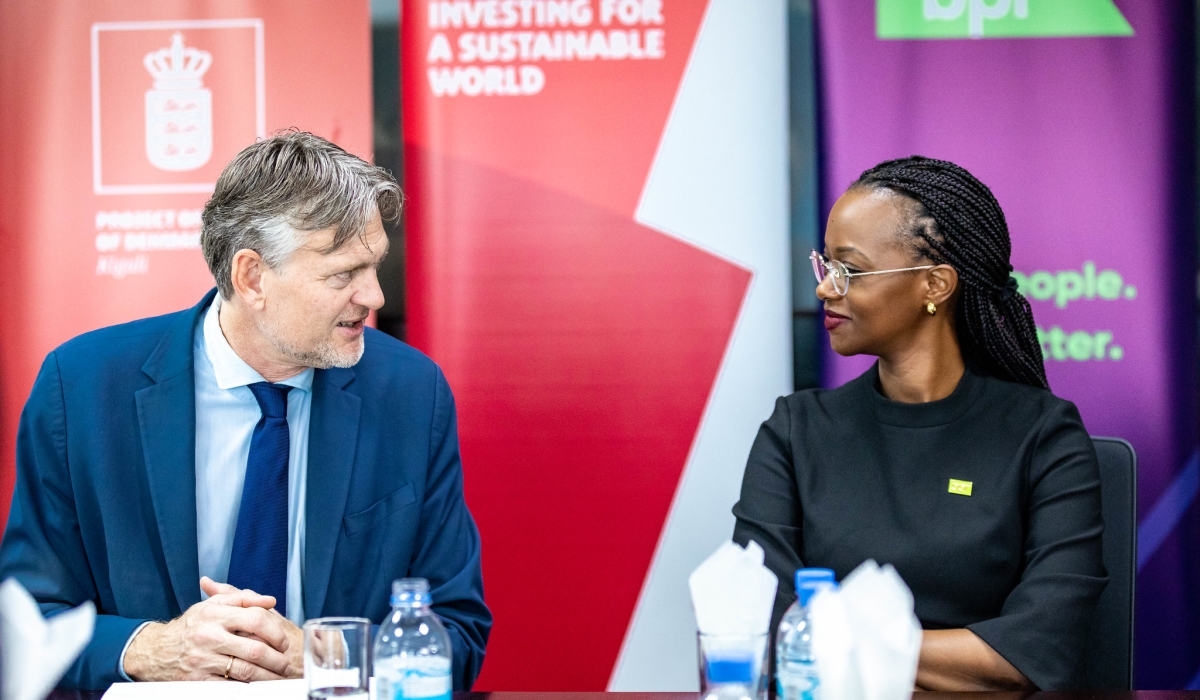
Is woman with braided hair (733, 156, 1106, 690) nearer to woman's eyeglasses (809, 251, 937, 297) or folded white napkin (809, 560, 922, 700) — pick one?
woman's eyeglasses (809, 251, 937, 297)

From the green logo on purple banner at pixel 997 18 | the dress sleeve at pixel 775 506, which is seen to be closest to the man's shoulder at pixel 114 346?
the dress sleeve at pixel 775 506

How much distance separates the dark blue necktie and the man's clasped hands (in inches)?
6.1

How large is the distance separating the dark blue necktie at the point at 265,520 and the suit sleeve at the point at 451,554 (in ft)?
0.77

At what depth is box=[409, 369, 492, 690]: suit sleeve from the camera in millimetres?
1780

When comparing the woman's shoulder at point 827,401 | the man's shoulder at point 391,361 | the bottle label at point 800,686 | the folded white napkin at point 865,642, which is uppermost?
the man's shoulder at point 391,361

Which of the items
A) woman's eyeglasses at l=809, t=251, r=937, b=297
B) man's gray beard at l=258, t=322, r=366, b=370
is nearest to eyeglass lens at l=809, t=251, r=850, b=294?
woman's eyeglasses at l=809, t=251, r=937, b=297

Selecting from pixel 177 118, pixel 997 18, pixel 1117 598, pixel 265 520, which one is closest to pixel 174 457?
pixel 265 520

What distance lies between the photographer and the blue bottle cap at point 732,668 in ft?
3.87

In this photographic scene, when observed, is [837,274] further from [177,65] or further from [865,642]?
[177,65]

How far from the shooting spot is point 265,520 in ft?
5.94

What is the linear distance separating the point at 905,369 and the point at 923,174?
1.20 ft

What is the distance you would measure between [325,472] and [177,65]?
1.57m

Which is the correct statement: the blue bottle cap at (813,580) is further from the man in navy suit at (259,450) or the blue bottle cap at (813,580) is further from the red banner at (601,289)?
the red banner at (601,289)

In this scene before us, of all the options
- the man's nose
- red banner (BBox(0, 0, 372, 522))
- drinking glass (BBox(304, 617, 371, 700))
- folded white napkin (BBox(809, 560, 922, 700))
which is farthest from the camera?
red banner (BBox(0, 0, 372, 522))
